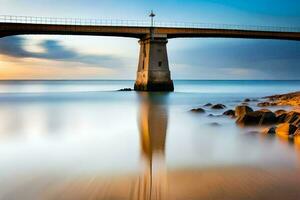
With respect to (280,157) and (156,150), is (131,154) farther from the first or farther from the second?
(280,157)

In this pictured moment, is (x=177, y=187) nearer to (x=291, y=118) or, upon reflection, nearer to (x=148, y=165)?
(x=148, y=165)

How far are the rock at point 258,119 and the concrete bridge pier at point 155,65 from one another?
27614mm

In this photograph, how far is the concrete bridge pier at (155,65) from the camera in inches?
1516

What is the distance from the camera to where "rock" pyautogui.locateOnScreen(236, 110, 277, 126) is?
1112 cm

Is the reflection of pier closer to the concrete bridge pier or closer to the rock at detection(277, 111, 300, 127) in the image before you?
the rock at detection(277, 111, 300, 127)

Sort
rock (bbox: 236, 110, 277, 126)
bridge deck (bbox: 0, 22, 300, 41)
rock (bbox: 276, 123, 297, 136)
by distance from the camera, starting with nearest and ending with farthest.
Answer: rock (bbox: 276, 123, 297, 136) < rock (bbox: 236, 110, 277, 126) < bridge deck (bbox: 0, 22, 300, 41)

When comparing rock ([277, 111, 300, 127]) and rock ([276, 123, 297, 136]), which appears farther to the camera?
rock ([277, 111, 300, 127])

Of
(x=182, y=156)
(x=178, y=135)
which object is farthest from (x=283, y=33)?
(x=182, y=156)

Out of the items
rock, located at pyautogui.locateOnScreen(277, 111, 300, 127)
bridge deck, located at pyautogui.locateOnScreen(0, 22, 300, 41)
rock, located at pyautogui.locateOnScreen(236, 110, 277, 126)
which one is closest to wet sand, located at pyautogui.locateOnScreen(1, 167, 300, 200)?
rock, located at pyautogui.locateOnScreen(277, 111, 300, 127)

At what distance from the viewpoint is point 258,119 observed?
11266 millimetres

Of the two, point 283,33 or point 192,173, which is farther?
point 283,33

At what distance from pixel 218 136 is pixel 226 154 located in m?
2.34

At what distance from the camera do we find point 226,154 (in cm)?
735

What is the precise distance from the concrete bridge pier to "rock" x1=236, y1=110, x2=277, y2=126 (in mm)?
27614
